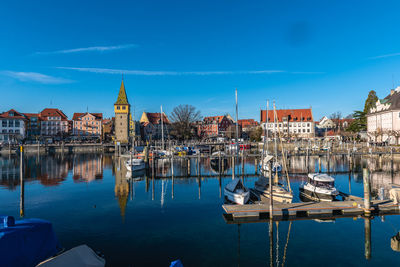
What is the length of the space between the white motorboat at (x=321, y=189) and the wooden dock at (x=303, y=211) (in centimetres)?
264

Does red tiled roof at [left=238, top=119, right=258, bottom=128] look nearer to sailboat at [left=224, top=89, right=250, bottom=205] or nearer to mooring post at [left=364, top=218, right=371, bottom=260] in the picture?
sailboat at [left=224, top=89, right=250, bottom=205]

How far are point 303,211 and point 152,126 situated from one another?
120 m

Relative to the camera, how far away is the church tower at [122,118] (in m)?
98.0

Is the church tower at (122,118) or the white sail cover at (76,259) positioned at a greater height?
the church tower at (122,118)

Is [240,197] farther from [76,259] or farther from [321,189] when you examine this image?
[76,259]

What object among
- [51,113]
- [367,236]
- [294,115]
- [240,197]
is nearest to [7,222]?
[240,197]

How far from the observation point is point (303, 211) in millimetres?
19516

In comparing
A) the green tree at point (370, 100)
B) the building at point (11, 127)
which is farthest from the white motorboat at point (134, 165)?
the building at point (11, 127)

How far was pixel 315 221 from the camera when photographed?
1897 cm

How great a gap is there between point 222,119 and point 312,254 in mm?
119056

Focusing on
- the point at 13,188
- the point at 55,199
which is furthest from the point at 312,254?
the point at 13,188

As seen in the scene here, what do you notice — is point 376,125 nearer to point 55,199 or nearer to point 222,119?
point 222,119

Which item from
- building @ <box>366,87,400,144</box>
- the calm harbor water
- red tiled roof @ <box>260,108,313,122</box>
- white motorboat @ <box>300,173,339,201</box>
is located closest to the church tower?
red tiled roof @ <box>260,108,313,122</box>

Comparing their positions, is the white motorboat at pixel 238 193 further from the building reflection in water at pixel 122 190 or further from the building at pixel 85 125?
the building at pixel 85 125
